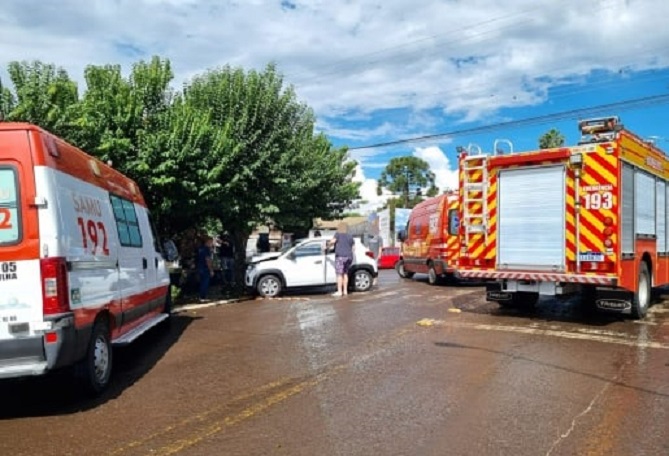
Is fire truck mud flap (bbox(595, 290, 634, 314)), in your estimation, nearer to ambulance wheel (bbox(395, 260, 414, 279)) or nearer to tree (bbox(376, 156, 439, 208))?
ambulance wheel (bbox(395, 260, 414, 279))

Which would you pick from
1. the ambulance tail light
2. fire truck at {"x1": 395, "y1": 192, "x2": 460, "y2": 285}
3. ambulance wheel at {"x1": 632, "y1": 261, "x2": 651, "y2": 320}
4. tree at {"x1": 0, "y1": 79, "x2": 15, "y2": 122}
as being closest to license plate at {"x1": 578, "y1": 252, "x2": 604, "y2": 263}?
ambulance wheel at {"x1": 632, "y1": 261, "x2": 651, "y2": 320}

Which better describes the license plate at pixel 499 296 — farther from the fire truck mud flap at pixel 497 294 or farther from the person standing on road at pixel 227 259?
the person standing on road at pixel 227 259

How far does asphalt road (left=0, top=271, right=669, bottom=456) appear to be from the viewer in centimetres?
507

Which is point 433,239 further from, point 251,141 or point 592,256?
point 592,256

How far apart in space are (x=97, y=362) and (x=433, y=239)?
14087 millimetres

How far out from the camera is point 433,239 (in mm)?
19625

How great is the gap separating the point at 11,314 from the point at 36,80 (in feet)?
29.2

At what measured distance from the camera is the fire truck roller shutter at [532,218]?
37.0 feet

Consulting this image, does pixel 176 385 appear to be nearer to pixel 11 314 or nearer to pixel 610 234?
pixel 11 314

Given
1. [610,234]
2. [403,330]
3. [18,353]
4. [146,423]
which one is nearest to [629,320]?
[610,234]

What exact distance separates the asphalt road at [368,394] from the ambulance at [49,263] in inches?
22.0

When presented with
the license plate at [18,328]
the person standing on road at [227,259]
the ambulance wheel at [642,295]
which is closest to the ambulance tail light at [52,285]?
the license plate at [18,328]

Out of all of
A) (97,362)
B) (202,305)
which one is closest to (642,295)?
(202,305)

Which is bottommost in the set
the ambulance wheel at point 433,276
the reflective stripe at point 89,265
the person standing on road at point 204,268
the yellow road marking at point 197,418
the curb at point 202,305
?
the curb at point 202,305
